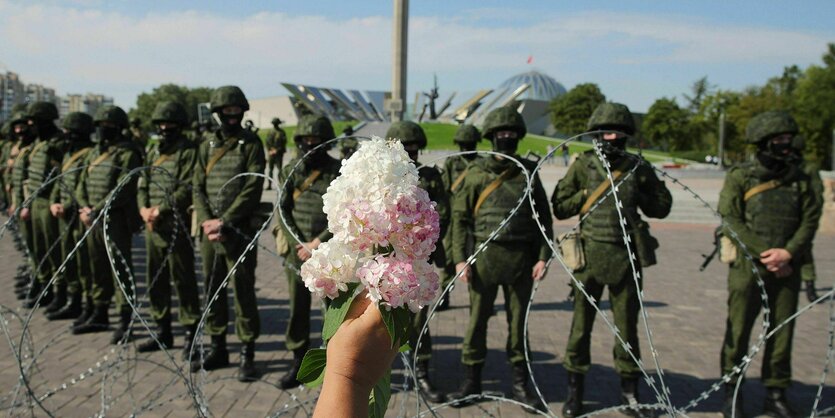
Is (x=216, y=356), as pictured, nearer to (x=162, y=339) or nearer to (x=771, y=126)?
(x=162, y=339)

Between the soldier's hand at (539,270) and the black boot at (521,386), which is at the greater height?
the soldier's hand at (539,270)

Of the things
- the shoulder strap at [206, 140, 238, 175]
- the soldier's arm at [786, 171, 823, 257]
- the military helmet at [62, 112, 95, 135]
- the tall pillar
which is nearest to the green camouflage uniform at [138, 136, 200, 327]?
the shoulder strap at [206, 140, 238, 175]

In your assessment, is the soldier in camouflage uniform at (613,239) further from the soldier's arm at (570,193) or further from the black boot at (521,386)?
the black boot at (521,386)

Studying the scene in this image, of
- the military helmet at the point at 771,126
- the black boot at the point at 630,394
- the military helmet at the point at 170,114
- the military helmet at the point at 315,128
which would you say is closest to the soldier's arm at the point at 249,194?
the military helmet at the point at 315,128

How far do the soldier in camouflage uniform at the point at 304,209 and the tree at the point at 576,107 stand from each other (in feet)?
249

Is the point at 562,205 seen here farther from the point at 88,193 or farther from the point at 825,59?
the point at 825,59

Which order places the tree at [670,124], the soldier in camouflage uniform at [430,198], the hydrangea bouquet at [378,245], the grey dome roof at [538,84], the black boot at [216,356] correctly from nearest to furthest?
the hydrangea bouquet at [378,245] < the soldier in camouflage uniform at [430,198] < the black boot at [216,356] < the tree at [670,124] < the grey dome roof at [538,84]

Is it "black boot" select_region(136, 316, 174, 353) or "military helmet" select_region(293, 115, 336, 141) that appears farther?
"black boot" select_region(136, 316, 174, 353)

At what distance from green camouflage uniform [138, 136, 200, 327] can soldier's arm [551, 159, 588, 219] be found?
3.41 metres

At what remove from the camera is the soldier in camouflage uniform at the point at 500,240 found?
5004 millimetres

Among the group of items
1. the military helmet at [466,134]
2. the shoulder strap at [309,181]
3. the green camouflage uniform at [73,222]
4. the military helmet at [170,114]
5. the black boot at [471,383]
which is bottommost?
the black boot at [471,383]

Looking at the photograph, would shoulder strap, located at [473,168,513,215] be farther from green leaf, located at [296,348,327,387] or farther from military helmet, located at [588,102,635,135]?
green leaf, located at [296,348,327,387]

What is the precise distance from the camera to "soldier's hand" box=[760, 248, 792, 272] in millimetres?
4637

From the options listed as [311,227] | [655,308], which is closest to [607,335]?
[655,308]
